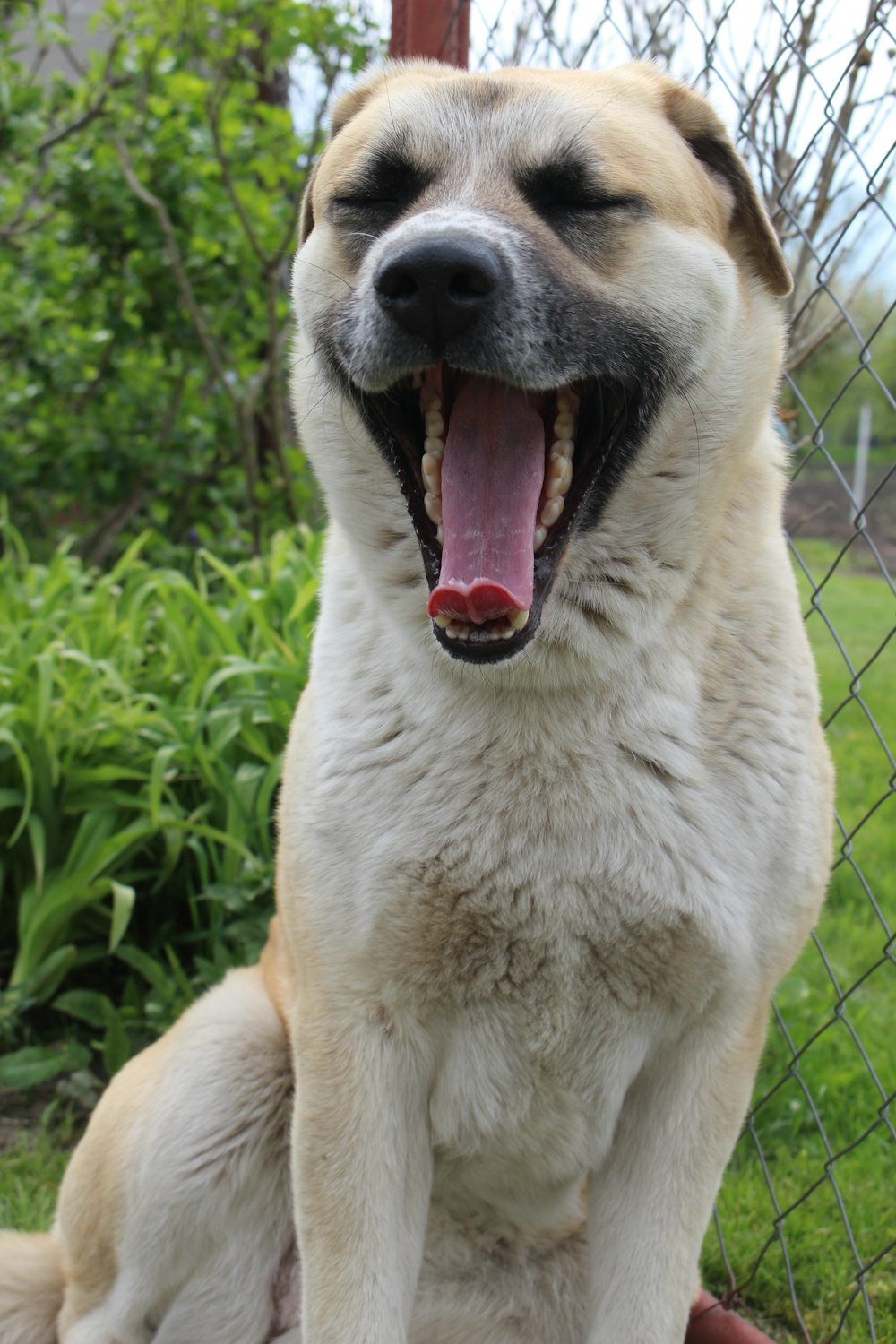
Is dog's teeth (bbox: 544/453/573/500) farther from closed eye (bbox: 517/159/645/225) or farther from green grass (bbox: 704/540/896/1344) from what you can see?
green grass (bbox: 704/540/896/1344)

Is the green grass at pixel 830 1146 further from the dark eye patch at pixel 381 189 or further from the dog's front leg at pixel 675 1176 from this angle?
the dark eye patch at pixel 381 189

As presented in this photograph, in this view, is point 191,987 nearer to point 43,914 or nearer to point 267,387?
point 43,914

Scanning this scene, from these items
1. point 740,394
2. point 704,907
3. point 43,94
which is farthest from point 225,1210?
point 43,94

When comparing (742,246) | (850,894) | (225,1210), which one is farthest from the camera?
(850,894)

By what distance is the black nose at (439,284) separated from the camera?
1613mm

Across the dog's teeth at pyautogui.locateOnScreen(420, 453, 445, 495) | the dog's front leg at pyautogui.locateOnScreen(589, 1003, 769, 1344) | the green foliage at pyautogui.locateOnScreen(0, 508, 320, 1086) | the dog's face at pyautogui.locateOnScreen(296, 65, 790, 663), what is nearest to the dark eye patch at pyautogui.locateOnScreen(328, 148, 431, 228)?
the dog's face at pyautogui.locateOnScreen(296, 65, 790, 663)

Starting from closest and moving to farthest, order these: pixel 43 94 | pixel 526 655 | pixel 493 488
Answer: pixel 493 488, pixel 526 655, pixel 43 94

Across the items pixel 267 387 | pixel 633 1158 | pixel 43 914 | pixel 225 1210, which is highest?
pixel 633 1158

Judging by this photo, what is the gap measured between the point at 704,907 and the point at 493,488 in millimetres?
656

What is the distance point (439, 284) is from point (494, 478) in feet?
0.89

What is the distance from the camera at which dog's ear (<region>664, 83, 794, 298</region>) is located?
1.93m

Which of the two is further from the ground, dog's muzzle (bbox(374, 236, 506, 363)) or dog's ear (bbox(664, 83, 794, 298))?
dog's ear (bbox(664, 83, 794, 298))

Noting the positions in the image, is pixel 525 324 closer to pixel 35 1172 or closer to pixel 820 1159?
pixel 820 1159

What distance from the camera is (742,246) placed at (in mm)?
1990
